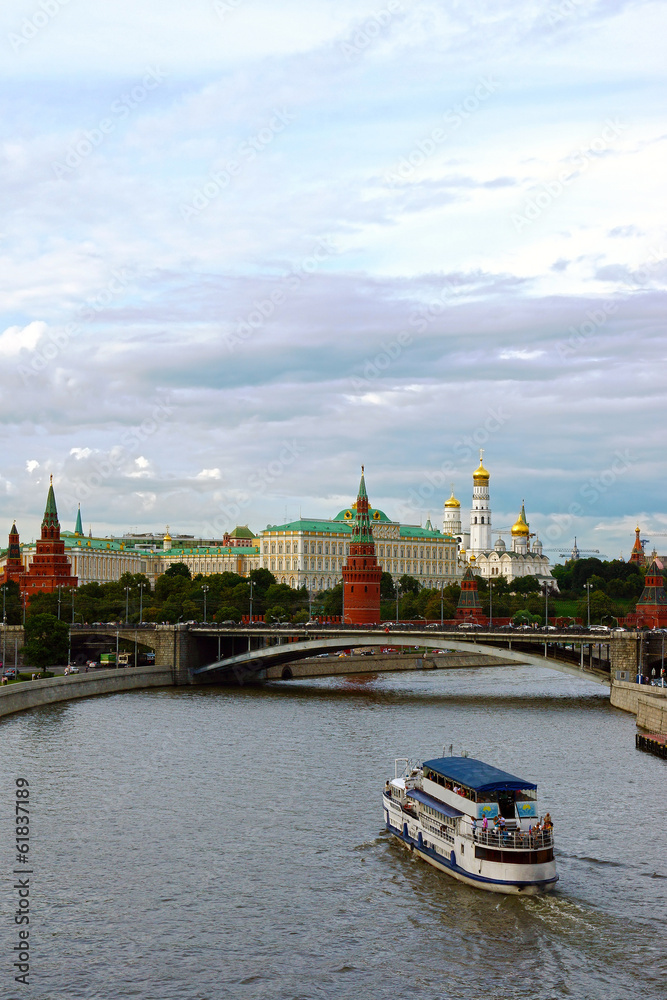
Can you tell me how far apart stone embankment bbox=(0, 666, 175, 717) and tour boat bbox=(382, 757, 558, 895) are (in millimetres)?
24697

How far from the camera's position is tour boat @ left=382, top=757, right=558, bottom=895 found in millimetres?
26109

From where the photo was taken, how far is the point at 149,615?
340 feet

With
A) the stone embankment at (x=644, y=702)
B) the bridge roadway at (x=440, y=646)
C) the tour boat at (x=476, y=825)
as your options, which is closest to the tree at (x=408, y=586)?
the bridge roadway at (x=440, y=646)

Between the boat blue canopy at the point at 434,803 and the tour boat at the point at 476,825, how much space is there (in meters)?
0.02

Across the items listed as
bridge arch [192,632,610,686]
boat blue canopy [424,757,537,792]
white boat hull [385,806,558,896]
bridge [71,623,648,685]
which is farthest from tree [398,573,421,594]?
white boat hull [385,806,558,896]

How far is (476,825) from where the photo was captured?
89.6ft

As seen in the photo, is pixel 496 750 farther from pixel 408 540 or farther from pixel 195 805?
pixel 408 540

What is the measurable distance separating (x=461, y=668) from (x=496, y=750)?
51078 millimetres

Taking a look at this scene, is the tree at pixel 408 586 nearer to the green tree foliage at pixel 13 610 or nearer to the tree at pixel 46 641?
the green tree foliage at pixel 13 610

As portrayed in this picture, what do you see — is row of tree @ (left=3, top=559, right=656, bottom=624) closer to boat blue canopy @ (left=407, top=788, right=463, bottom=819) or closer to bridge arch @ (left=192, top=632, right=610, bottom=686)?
bridge arch @ (left=192, top=632, right=610, bottom=686)

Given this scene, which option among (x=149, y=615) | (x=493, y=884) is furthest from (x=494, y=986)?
(x=149, y=615)

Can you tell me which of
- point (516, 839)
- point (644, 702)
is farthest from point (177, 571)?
→ point (516, 839)

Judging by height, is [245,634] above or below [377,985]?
above

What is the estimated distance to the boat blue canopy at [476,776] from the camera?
92.2 ft
